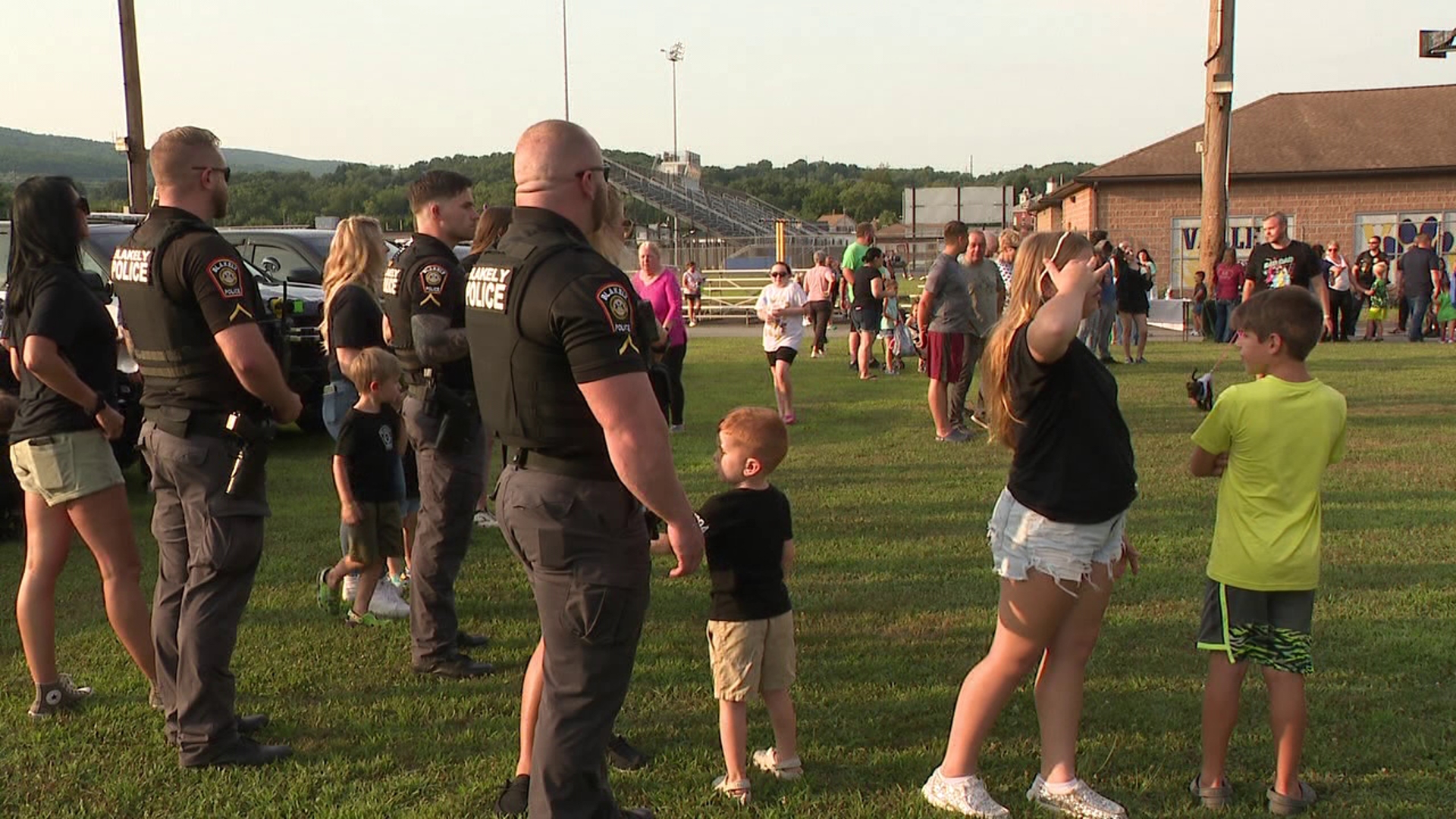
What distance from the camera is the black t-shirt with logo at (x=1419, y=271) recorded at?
19328 millimetres

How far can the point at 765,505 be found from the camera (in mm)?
3621

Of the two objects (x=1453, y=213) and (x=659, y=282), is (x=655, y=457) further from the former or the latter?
(x=1453, y=213)

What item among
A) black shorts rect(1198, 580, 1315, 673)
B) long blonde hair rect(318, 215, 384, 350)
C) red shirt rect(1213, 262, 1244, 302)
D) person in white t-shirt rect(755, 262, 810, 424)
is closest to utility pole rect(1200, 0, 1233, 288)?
red shirt rect(1213, 262, 1244, 302)

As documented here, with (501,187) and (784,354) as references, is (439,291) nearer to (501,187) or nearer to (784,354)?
(784,354)

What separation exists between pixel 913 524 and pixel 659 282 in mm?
4186

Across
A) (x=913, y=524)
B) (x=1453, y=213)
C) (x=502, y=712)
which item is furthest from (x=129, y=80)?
(x=1453, y=213)

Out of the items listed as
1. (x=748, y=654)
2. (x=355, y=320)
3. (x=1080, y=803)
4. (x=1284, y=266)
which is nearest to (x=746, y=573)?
(x=748, y=654)

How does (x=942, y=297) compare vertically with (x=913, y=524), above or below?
above

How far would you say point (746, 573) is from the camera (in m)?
3.60

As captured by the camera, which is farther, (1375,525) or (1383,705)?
(1375,525)

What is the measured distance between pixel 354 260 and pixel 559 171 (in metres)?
3.08

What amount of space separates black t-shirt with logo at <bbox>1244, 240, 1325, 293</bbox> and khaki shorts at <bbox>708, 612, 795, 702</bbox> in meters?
8.19

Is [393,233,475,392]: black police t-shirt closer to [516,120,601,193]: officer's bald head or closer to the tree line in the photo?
[516,120,601,193]: officer's bald head

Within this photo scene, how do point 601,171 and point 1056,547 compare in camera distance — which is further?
point 1056,547
